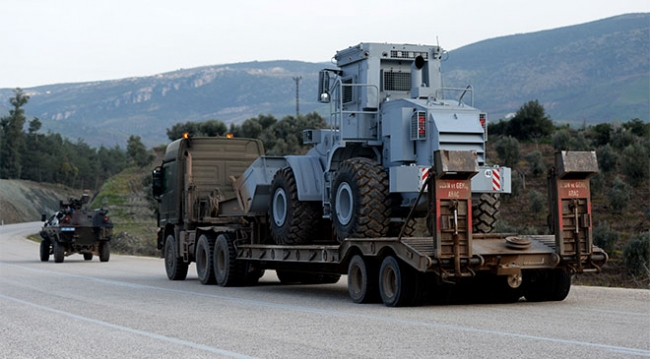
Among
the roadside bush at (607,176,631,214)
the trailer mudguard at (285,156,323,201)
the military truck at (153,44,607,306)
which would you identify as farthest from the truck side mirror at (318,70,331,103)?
the roadside bush at (607,176,631,214)

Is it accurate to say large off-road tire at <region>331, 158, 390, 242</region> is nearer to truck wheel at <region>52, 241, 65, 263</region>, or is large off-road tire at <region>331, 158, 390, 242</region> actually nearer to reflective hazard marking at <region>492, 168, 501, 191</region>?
reflective hazard marking at <region>492, 168, 501, 191</region>

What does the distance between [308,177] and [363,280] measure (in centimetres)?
304

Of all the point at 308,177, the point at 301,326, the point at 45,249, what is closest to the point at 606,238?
the point at 308,177

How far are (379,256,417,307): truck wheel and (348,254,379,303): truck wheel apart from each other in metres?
0.35

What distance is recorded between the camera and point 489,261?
1513cm

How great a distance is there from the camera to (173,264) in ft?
82.4

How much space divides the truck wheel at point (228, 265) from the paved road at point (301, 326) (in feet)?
4.11

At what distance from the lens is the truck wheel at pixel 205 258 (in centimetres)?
2280

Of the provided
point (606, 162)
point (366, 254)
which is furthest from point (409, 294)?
point (606, 162)

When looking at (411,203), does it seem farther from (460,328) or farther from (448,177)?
(460,328)

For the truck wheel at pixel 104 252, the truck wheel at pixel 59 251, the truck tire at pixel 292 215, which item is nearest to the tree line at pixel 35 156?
the truck wheel at pixel 104 252

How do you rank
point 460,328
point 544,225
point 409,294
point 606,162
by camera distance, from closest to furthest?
1. point 460,328
2. point 409,294
3. point 544,225
4. point 606,162

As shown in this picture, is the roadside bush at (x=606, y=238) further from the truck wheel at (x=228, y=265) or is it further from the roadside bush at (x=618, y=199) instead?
the truck wheel at (x=228, y=265)

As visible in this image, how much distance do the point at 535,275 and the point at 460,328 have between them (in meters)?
4.31
